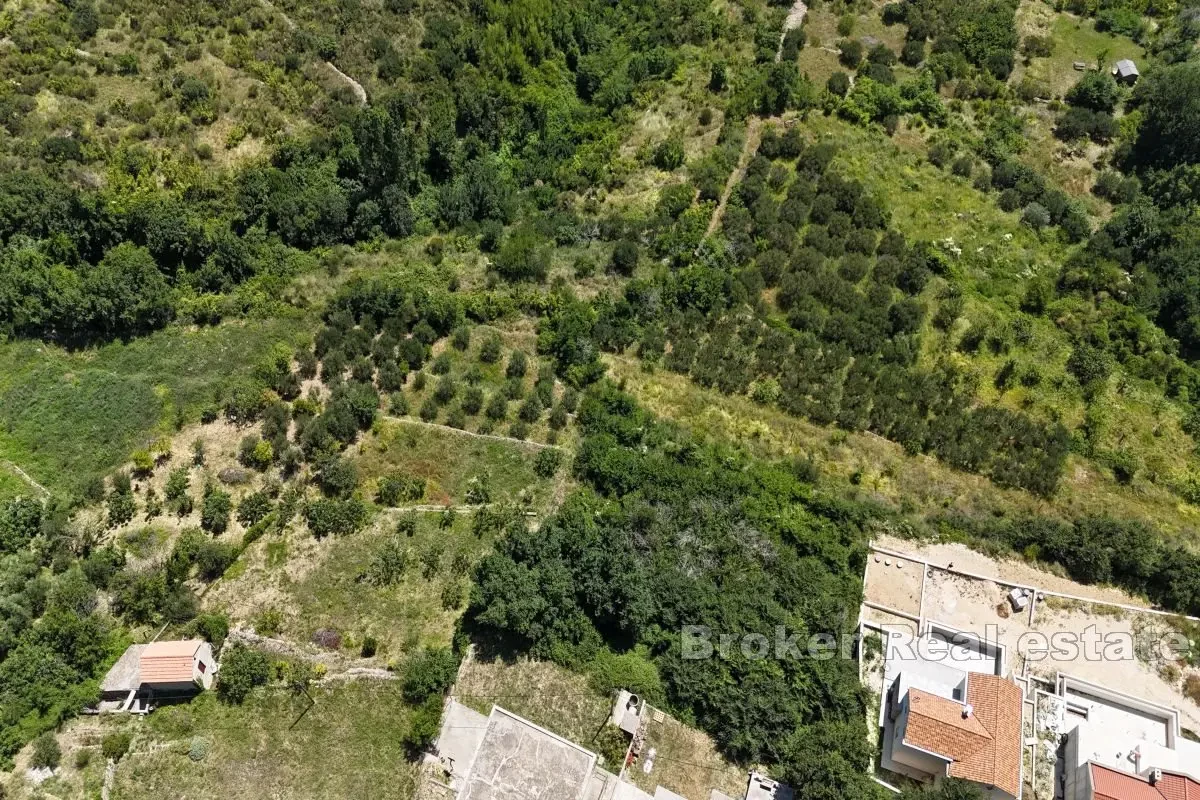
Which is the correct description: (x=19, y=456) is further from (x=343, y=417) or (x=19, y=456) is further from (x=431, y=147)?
(x=431, y=147)

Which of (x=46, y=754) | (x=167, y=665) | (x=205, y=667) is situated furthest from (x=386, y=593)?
(x=46, y=754)

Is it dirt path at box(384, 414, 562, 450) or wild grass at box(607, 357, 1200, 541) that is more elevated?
wild grass at box(607, 357, 1200, 541)

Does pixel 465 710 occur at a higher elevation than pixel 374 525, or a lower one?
lower

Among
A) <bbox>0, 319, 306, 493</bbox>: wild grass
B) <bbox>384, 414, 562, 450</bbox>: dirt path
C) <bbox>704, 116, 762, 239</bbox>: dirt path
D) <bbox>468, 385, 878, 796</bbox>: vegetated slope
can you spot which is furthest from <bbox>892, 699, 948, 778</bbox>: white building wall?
<bbox>0, 319, 306, 493</bbox>: wild grass

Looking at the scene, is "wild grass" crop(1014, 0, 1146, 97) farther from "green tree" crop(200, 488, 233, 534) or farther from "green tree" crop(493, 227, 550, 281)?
"green tree" crop(200, 488, 233, 534)

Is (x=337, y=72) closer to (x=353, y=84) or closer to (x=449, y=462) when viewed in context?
(x=353, y=84)

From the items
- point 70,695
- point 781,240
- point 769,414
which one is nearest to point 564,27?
point 781,240
